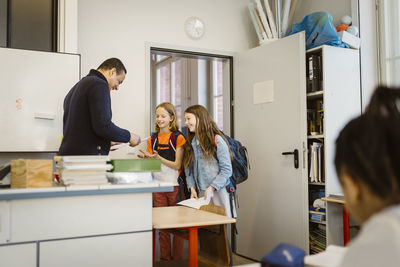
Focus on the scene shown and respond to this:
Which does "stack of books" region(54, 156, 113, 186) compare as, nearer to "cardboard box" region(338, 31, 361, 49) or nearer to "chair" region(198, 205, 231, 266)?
"chair" region(198, 205, 231, 266)

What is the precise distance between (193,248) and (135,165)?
53 centimetres

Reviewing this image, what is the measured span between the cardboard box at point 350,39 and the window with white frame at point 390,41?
26 centimetres

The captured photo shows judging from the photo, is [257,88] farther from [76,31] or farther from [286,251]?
[286,251]

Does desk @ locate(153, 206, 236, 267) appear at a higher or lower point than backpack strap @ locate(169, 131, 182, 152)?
lower

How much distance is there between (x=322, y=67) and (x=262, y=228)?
1.59m

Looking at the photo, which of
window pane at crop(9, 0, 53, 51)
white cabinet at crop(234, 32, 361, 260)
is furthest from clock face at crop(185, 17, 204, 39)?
window pane at crop(9, 0, 53, 51)

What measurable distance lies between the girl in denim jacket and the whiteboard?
3.49 feet

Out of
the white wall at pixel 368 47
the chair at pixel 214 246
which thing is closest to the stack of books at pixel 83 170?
the chair at pixel 214 246

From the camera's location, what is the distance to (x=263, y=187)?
12.7 ft

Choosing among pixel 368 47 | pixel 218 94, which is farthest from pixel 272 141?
pixel 218 94

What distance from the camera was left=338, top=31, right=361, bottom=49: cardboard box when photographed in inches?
136

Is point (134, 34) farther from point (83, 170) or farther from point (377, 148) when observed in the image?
point (377, 148)

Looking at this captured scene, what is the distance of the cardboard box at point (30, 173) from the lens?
5.74 ft

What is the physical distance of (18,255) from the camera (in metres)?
1.71
